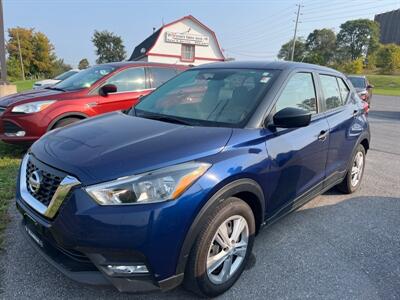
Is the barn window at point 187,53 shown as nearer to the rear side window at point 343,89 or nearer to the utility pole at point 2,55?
the utility pole at point 2,55

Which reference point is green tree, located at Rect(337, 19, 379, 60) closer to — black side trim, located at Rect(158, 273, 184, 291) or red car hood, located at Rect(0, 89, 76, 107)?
red car hood, located at Rect(0, 89, 76, 107)

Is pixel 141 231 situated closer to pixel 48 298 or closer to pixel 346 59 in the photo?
pixel 48 298

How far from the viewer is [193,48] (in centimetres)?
4022

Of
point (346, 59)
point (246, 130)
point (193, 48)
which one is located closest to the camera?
point (246, 130)

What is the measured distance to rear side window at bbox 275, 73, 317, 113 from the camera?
3.06 meters

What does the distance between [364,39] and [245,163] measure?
89241 mm

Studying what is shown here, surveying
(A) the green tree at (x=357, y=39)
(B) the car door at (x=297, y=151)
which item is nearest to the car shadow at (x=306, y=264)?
(B) the car door at (x=297, y=151)

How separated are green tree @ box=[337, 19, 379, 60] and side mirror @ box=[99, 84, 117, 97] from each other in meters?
82.8

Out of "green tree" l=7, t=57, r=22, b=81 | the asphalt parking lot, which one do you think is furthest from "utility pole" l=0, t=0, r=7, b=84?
"green tree" l=7, t=57, r=22, b=81

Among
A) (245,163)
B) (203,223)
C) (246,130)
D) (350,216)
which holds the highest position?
(246,130)

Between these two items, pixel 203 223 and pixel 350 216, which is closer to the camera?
pixel 203 223

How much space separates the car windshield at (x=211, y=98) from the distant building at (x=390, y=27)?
102 meters

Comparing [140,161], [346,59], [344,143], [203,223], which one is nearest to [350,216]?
[344,143]

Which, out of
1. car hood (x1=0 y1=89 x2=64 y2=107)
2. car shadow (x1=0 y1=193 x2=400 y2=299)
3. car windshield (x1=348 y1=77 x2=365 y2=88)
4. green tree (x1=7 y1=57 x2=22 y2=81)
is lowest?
green tree (x1=7 y1=57 x2=22 y2=81)
